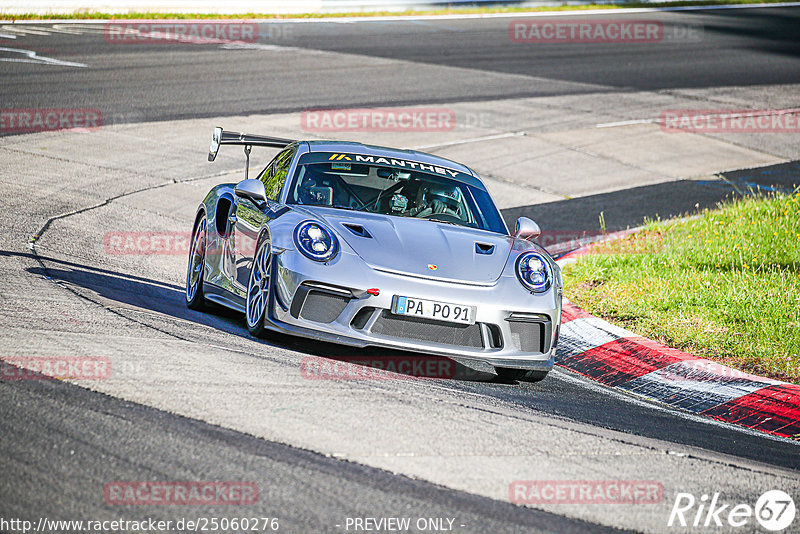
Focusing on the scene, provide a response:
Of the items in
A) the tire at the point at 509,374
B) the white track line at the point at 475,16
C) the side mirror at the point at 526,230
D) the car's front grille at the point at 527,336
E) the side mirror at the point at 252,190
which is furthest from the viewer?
the white track line at the point at 475,16

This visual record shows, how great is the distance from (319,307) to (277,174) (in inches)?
77.7

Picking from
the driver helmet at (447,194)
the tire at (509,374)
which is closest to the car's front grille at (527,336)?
the tire at (509,374)

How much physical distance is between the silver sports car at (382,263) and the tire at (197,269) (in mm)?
39

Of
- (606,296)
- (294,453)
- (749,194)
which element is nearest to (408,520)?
(294,453)

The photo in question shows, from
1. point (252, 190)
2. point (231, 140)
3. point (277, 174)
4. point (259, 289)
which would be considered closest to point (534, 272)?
point (259, 289)

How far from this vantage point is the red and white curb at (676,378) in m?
6.33

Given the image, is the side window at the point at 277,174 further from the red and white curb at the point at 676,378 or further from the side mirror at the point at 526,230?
the red and white curb at the point at 676,378

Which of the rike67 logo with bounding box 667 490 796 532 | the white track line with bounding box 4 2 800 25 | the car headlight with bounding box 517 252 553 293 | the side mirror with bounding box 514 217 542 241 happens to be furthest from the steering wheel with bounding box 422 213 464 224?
the white track line with bounding box 4 2 800 25

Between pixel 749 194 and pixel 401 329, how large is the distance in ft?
29.2

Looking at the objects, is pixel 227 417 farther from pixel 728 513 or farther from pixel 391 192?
pixel 391 192

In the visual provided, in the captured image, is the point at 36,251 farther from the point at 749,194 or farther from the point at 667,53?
the point at 667,53

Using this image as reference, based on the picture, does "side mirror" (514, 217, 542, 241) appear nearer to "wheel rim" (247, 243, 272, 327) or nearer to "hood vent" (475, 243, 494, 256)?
"hood vent" (475, 243, 494, 256)

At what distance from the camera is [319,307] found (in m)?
5.88

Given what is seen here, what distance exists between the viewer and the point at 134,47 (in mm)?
20281
